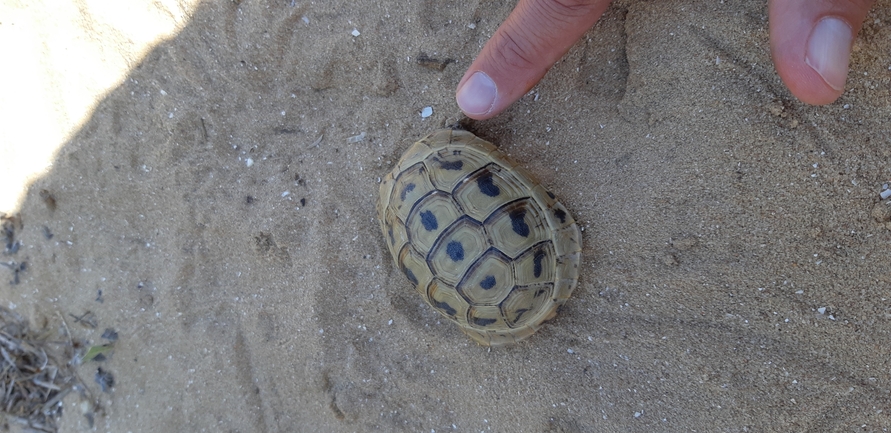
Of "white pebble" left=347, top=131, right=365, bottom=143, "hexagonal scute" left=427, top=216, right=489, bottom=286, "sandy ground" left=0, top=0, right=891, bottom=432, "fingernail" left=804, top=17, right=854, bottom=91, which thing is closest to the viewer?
"fingernail" left=804, top=17, right=854, bottom=91

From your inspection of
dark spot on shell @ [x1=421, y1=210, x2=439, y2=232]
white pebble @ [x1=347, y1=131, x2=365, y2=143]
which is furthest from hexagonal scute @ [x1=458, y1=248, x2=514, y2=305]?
white pebble @ [x1=347, y1=131, x2=365, y2=143]

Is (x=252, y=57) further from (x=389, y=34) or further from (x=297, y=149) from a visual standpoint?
(x=389, y=34)

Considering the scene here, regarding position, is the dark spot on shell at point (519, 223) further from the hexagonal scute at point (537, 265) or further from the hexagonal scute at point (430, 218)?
the hexagonal scute at point (430, 218)

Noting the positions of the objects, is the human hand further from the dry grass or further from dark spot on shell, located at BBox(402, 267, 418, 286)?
the dry grass

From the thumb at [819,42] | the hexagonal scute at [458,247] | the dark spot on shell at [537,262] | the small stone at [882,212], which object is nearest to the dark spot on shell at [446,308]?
the hexagonal scute at [458,247]

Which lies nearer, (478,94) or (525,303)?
(478,94)

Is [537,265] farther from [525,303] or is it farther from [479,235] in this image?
[479,235]

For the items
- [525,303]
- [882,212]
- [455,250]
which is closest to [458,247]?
[455,250]
